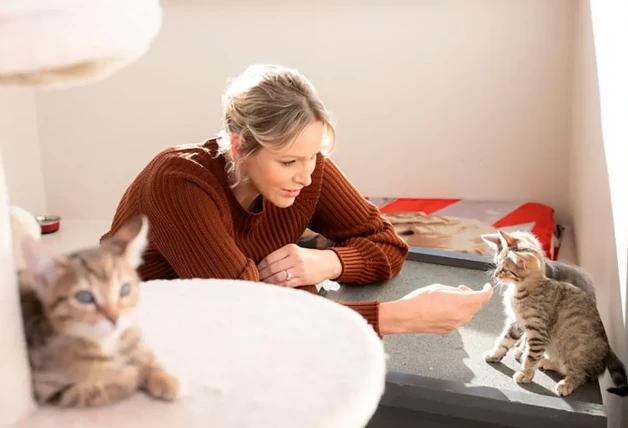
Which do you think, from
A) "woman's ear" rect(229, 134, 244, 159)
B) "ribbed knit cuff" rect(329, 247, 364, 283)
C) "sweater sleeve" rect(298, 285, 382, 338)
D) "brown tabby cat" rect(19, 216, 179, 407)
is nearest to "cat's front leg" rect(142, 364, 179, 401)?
"brown tabby cat" rect(19, 216, 179, 407)

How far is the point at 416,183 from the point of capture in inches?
106

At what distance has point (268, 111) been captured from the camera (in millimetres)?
1304

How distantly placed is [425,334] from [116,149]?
198 cm

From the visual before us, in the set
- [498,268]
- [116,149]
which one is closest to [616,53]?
[498,268]

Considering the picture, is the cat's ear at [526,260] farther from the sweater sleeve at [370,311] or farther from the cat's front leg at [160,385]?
the cat's front leg at [160,385]

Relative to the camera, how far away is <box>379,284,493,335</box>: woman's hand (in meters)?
1.24

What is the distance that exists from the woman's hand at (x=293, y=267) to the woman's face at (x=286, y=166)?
13 centimetres

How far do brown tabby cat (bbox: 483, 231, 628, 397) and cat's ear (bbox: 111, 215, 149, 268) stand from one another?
836mm

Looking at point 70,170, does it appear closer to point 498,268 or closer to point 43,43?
point 498,268

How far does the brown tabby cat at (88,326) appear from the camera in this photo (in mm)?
484

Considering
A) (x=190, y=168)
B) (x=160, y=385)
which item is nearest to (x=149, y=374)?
(x=160, y=385)

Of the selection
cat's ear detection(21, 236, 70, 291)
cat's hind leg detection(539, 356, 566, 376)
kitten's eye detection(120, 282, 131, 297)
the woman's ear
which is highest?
cat's ear detection(21, 236, 70, 291)

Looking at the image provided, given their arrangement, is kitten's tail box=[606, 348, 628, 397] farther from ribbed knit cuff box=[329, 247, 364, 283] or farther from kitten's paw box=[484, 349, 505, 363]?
ribbed knit cuff box=[329, 247, 364, 283]

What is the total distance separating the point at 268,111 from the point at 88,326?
87 cm
